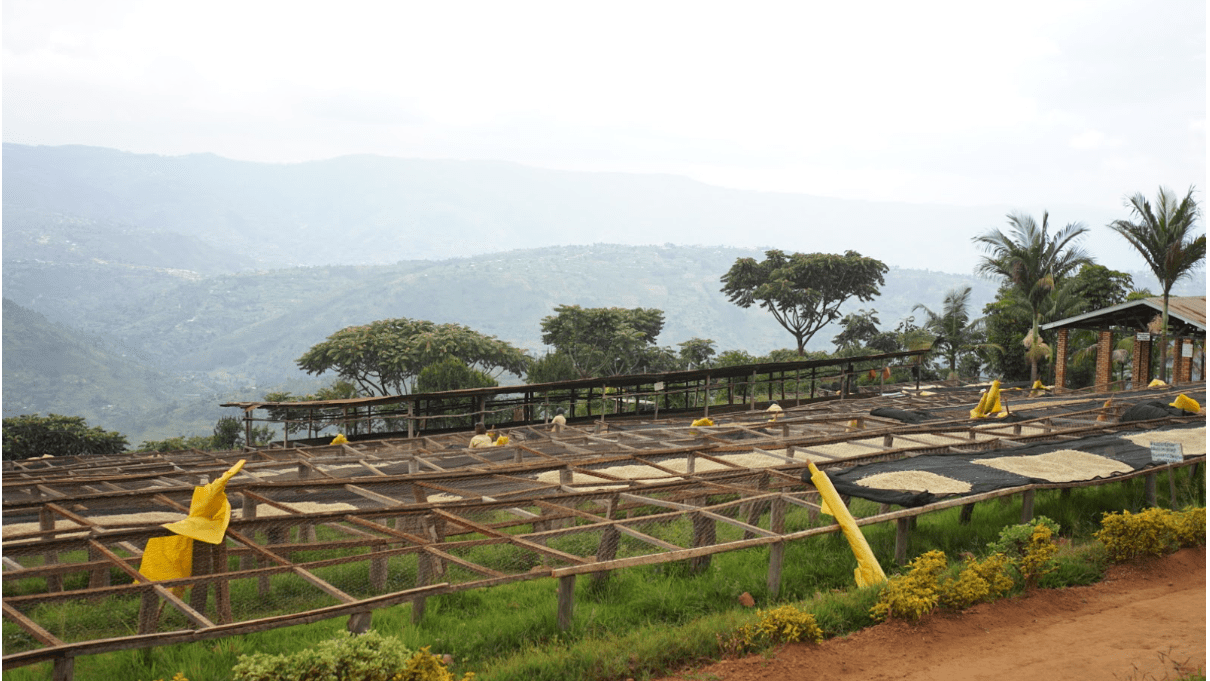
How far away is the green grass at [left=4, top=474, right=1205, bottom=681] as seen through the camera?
242 inches

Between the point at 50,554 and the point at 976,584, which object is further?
the point at 50,554

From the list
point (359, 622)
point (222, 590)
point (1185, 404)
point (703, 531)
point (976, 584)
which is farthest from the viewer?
point (1185, 404)

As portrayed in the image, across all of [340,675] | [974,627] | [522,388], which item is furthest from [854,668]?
[522,388]

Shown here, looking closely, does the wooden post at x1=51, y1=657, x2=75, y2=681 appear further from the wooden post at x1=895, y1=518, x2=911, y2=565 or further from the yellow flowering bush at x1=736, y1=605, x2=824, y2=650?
the wooden post at x1=895, y1=518, x2=911, y2=565

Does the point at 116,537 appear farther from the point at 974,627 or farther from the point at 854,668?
the point at 974,627

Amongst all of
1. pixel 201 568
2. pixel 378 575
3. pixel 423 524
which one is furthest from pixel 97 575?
pixel 423 524

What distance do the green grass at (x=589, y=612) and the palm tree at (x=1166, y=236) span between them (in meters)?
15.3

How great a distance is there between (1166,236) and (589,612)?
21.7 meters

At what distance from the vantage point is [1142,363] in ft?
87.0

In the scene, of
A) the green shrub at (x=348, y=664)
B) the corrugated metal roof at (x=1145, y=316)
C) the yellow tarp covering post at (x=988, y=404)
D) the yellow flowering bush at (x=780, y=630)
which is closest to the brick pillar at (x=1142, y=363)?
the corrugated metal roof at (x=1145, y=316)

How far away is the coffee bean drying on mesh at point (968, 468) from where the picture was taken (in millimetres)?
8266

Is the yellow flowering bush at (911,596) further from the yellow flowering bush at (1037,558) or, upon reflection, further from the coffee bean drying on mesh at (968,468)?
the yellow flowering bush at (1037,558)

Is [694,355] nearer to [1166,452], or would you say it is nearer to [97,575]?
[1166,452]

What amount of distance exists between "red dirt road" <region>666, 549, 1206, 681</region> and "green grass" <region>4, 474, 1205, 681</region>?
34 cm
